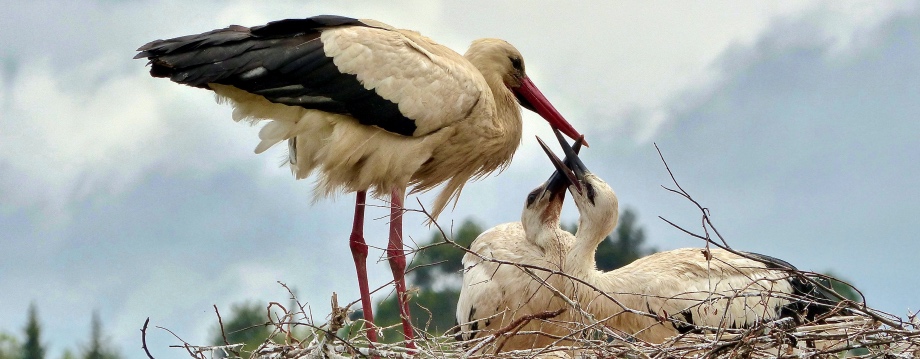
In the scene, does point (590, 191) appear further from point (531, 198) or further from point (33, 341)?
point (33, 341)

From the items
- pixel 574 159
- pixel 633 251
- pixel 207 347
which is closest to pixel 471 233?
pixel 633 251

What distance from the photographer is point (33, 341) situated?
29266mm

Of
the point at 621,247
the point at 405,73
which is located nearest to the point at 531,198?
the point at 405,73

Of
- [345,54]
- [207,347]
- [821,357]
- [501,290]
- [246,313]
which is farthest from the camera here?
[246,313]

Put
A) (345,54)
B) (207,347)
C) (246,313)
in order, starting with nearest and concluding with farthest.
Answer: (207,347)
(345,54)
(246,313)

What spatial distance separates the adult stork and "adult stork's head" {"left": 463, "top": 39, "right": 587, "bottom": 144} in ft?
0.73

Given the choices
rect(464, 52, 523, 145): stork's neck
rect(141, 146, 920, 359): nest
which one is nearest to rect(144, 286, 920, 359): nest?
rect(141, 146, 920, 359): nest

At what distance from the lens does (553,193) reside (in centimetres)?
580

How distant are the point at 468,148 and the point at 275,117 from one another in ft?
2.65

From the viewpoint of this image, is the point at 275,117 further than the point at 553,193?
No

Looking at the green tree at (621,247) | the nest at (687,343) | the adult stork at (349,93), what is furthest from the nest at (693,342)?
the green tree at (621,247)

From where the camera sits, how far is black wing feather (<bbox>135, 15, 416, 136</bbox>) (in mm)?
5000

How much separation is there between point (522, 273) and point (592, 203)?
431mm

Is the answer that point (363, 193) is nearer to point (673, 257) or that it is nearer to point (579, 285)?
point (579, 285)
